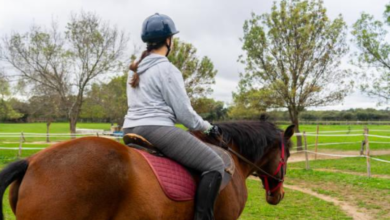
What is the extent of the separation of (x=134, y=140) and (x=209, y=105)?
972 inches

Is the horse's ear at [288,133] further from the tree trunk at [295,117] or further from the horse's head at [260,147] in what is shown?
the tree trunk at [295,117]

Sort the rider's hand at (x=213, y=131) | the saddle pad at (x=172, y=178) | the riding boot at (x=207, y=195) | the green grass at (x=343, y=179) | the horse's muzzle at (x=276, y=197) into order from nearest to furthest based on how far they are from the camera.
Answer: the saddle pad at (x=172, y=178) → the riding boot at (x=207, y=195) → the rider's hand at (x=213, y=131) → the horse's muzzle at (x=276, y=197) → the green grass at (x=343, y=179)

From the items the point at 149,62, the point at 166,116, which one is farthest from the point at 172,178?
the point at 149,62

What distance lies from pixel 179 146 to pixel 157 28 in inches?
39.3

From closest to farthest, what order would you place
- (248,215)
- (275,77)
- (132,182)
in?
(132,182)
(248,215)
(275,77)

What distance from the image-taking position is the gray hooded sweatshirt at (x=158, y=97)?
2.53 m

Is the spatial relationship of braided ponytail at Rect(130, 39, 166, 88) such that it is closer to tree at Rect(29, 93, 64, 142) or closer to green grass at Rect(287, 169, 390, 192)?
green grass at Rect(287, 169, 390, 192)

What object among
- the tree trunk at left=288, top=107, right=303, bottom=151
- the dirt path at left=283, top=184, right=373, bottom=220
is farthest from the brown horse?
the tree trunk at left=288, top=107, right=303, bottom=151

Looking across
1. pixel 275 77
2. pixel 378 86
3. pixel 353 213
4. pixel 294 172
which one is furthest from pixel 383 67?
pixel 353 213

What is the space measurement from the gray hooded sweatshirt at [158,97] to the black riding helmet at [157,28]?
172 mm

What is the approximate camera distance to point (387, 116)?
180 feet

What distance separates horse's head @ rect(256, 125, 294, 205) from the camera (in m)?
3.84

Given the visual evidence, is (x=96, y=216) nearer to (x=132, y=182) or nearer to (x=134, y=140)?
(x=132, y=182)

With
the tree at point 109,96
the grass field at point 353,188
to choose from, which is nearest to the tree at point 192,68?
the tree at point 109,96
